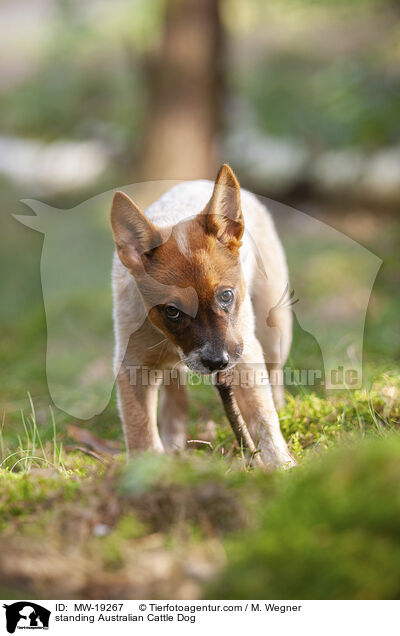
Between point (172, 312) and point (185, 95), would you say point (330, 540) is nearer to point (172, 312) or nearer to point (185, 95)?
point (172, 312)

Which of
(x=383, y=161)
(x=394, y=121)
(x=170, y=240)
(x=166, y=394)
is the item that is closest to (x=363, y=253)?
(x=394, y=121)

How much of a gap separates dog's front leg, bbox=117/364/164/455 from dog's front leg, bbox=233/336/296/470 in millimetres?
538

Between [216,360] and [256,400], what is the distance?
0.62 meters

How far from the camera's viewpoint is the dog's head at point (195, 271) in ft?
12.7

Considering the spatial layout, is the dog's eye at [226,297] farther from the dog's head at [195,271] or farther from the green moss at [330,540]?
the green moss at [330,540]

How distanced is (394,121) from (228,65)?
14.9 ft

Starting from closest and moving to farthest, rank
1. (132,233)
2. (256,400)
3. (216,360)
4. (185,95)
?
1. (216,360)
2. (132,233)
3. (256,400)
4. (185,95)

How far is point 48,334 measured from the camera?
26.4ft

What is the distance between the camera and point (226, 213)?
4.15 m

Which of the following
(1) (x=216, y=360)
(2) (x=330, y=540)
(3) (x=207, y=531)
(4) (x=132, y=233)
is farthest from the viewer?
(4) (x=132, y=233)

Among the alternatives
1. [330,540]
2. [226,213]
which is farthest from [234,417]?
[330,540]

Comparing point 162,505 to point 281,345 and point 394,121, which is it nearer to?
point 281,345

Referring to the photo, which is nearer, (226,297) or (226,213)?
(226,297)

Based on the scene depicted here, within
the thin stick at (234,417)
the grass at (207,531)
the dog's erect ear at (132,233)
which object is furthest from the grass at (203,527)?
the dog's erect ear at (132,233)
